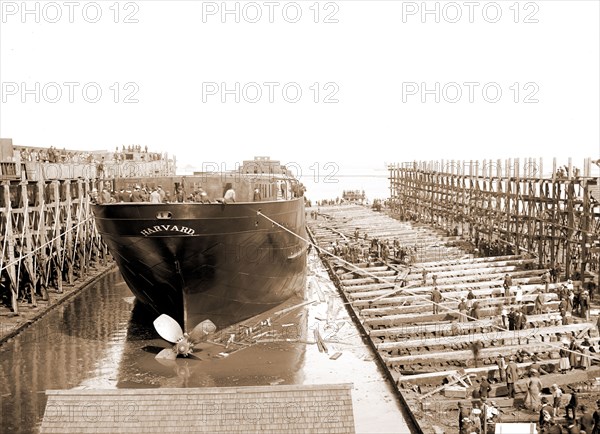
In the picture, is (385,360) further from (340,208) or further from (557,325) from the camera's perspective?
(340,208)

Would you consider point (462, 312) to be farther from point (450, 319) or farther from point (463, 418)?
point (463, 418)

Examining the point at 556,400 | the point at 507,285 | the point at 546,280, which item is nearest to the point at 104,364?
the point at 556,400

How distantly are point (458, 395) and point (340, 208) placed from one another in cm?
5707

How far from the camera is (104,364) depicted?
19750 millimetres

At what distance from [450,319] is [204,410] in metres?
12.9

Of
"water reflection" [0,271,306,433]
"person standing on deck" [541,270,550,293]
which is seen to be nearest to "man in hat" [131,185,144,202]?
"water reflection" [0,271,306,433]

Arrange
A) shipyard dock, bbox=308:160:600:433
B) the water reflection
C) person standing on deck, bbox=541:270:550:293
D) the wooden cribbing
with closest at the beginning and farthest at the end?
shipyard dock, bbox=308:160:600:433 → the water reflection → the wooden cribbing → person standing on deck, bbox=541:270:550:293

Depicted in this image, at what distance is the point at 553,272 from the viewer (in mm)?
26453

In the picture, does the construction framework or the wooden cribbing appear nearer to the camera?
the wooden cribbing

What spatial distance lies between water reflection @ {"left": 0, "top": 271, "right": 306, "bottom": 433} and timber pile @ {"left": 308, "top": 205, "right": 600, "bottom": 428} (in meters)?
3.29

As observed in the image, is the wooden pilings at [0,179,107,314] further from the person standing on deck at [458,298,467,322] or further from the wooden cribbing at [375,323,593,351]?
the person standing on deck at [458,298,467,322]

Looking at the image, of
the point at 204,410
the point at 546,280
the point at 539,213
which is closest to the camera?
the point at 204,410

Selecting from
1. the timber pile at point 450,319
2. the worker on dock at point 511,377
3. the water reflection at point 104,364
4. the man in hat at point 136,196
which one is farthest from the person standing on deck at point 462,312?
the man in hat at point 136,196

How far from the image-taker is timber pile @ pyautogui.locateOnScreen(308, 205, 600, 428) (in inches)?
703
